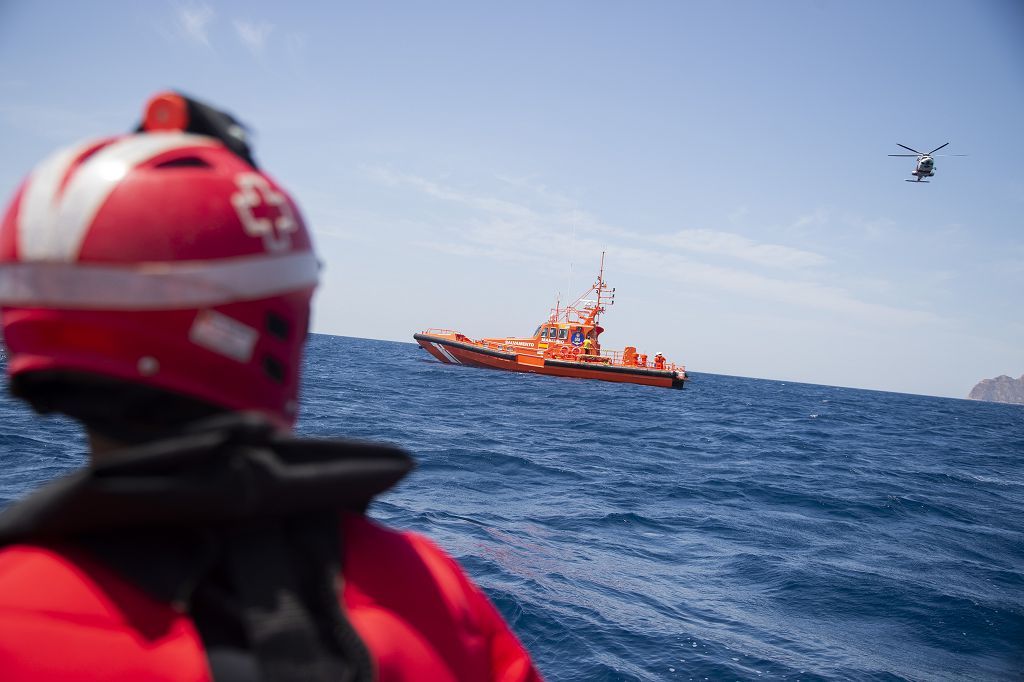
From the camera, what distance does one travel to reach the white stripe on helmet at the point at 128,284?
2.58 ft

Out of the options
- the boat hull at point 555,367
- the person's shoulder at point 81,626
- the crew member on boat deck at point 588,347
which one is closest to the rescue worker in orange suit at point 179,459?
the person's shoulder at point 81,626

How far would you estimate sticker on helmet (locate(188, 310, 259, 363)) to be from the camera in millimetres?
832

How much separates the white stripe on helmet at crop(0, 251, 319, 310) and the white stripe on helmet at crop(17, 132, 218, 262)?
0.02 metres

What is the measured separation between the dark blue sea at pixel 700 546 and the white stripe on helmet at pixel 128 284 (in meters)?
3.61

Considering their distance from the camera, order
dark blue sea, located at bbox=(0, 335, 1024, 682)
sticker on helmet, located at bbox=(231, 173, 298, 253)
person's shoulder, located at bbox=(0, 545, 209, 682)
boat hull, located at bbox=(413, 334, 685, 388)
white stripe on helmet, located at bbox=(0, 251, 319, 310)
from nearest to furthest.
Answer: person's shoulder, located at bbox=(0, 545, 209, 682) → white stripe on helmet, located at bbox=(0, 251, 319, 310) → sticker on helmet, located at bbox=(231, 173, 298, 253) → dark blue sea, located at bbox=(0, 335, 1024, 682) → boat hull, located at bbox=(413, 334, 685, 388)

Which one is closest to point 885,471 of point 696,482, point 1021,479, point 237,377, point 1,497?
point 1021,479

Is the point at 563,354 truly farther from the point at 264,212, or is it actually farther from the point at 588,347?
the point at 264,212

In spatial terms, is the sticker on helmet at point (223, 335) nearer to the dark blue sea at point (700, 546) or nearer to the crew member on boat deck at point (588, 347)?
the dark blue sea at point (700, 546)

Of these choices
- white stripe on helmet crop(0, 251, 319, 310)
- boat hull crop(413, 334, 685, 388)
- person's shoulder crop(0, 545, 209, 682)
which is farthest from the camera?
boat hull crop(413, 334, 685, 388)

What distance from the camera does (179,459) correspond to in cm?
72

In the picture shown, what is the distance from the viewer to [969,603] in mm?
5820

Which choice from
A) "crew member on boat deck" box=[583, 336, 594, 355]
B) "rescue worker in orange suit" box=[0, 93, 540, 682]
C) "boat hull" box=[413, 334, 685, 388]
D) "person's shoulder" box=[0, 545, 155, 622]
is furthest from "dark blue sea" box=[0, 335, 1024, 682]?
"crew member on boat deck" box=[583, 336, 594, 355]

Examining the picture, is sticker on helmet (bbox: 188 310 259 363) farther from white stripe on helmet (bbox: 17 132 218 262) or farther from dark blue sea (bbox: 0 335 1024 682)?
dark blue sea (bbox: 0 335 1024 682)

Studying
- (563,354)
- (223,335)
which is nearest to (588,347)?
(563,354)
